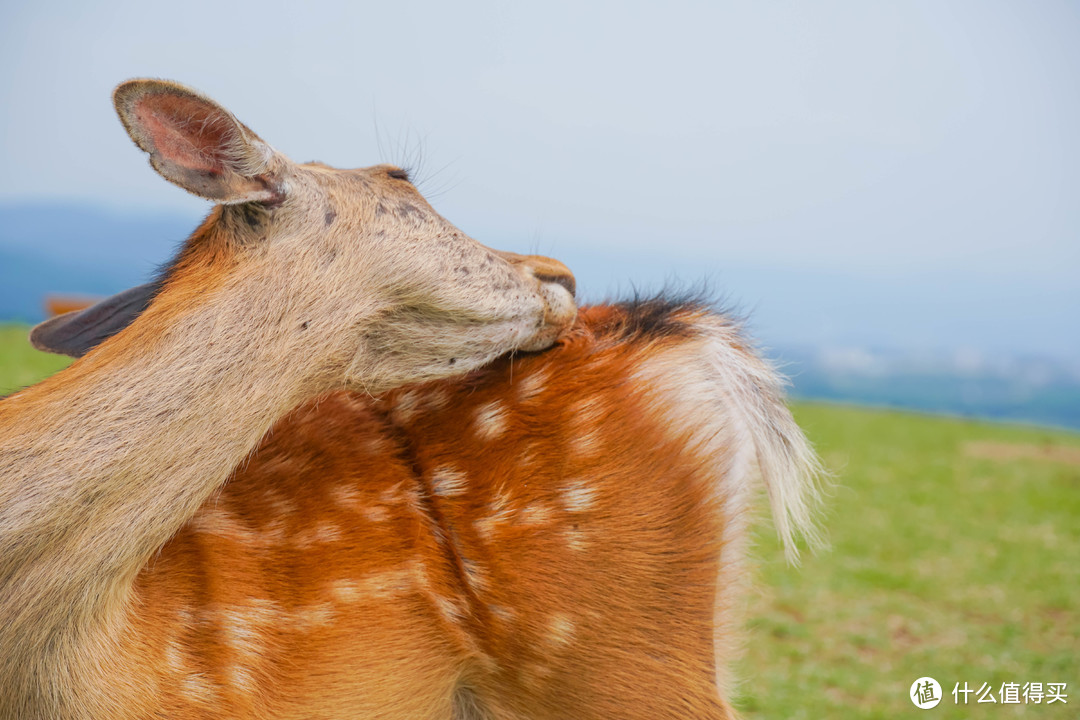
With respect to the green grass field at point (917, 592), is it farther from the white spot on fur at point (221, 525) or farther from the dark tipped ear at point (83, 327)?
the dark tipped ear at point (83, 327)

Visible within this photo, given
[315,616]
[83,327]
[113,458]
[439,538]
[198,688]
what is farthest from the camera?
[83,327]

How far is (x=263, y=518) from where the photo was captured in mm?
1604

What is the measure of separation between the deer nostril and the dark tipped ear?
0.84 metres

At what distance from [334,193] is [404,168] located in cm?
23

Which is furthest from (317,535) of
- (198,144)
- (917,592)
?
(917,592)

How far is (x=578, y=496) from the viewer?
1.62 m

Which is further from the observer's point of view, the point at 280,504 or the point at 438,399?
the point at 438,399

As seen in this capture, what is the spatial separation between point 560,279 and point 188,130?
2.42 ft

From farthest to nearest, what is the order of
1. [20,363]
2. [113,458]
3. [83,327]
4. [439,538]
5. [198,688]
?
[20,363], [83,327], [439,538], [198,688], [113,458]

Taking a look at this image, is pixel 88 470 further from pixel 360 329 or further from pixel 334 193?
pixel 334 193

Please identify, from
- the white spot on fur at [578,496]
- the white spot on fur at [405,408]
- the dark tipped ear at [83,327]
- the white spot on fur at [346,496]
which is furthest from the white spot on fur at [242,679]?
the dark tipped ear at [83,327]

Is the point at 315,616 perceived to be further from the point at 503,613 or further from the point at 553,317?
the point at 553,317

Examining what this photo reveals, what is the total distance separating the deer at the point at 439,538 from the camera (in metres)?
1.41

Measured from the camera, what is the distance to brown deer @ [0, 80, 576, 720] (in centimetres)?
131
